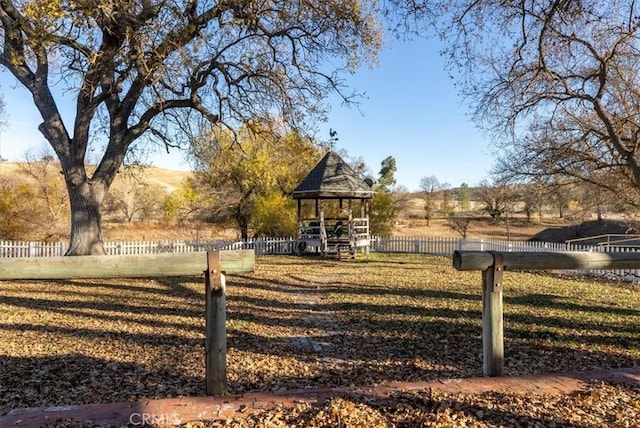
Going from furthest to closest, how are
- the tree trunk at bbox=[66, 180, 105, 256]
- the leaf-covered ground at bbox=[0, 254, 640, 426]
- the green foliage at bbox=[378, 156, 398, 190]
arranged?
the green foliage at bbox=[378, 156, 398, 190] < the tree trunk at bbox=[66, 180, 105, 256] < the leaf-covered ground at bbox=[0, 254, 640, 426]

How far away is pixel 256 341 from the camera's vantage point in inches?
203

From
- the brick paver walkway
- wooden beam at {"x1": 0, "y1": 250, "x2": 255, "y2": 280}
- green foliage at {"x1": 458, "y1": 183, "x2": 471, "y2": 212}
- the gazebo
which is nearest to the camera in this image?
the brick paver walkway

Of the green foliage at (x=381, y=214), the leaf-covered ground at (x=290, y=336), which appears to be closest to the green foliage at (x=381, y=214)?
the green foliage at (x=381, y=214)

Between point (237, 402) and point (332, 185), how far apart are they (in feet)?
49.0

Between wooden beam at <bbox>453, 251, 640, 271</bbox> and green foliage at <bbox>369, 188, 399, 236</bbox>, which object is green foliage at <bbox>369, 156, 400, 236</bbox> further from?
wooden beam at <bbox>453, 251, 640, 271</bbox>

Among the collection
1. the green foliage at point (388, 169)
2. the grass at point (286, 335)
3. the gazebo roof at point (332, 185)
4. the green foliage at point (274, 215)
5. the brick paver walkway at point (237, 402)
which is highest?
the green foliage at point (388, 169)

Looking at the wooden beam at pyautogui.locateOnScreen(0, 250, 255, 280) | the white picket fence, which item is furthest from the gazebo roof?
the wooden beam at pyautogui.locateOnScreen(0, 250, 255, 280)

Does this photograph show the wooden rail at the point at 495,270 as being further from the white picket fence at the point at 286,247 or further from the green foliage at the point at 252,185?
the green foliage at the point at 252,185

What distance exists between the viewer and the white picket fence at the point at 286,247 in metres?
14.3

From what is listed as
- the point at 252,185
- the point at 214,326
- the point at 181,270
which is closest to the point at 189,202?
the point at 252,185

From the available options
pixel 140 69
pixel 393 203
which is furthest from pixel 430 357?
pixel 393 203

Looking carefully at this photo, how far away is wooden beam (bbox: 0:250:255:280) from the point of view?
3.04m

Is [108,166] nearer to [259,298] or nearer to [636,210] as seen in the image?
[259,298]

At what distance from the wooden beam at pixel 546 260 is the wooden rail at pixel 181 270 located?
5.86ft
